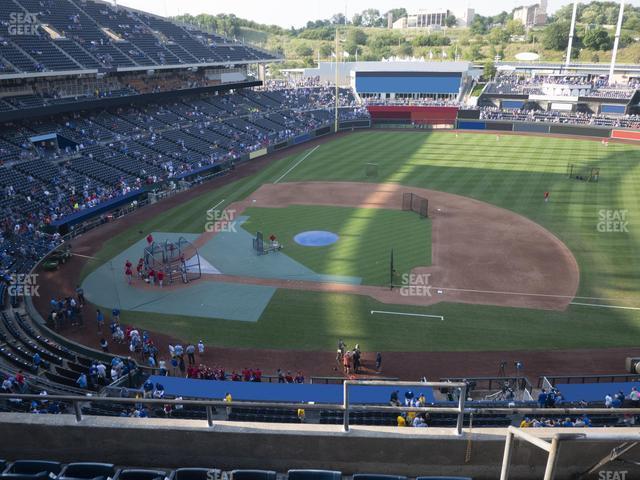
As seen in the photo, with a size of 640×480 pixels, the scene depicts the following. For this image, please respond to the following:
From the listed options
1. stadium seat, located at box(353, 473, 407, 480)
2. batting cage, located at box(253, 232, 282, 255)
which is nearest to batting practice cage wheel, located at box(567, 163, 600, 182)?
batting cage, located at box(253, 232, 282, 255)

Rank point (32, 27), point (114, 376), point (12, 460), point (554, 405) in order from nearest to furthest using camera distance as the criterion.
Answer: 1. point (12, 460)
2. point (554, 405)
3. point (114, 376)
4. point (32, 27)

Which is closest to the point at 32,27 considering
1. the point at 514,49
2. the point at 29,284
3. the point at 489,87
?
the point at 29,284

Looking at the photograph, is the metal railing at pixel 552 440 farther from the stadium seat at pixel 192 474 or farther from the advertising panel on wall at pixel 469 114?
the advertising panel on wall at pixel 469 114

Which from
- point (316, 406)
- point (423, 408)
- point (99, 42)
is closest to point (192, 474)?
point (316, 406)

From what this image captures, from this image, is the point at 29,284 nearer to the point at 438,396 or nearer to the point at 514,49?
the point at 438,396

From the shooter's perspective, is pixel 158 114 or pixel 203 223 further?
pixel 158 114

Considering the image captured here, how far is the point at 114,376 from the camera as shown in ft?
63.1

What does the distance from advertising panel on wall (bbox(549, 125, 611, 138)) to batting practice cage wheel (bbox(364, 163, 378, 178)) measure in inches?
1336

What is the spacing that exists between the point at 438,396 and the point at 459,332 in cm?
504

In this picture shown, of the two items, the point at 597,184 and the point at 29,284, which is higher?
the point at 597,184

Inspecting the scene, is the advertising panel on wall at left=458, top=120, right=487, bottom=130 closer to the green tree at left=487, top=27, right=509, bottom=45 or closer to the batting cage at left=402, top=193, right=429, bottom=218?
the batting cage at left=402, top=193, right=429, bottom=218

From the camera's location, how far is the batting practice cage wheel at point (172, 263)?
29.8 metres

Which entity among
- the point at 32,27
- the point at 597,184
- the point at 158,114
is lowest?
the point at 597,184
